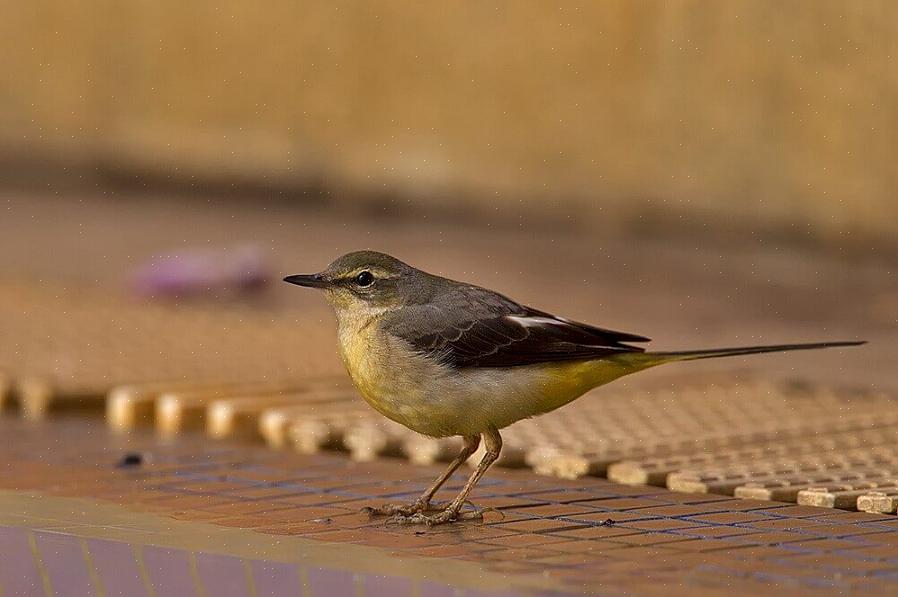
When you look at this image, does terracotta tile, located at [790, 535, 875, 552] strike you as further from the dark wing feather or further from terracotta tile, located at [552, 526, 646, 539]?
the dark wing feather

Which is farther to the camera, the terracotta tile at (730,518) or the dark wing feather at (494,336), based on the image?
the dark wing feather at (494,336)

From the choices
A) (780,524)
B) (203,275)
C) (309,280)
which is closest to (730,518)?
(780,524)

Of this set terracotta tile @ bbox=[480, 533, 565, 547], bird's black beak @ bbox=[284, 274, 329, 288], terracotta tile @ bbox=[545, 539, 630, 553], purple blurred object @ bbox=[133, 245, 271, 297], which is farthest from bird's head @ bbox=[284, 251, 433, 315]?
purple blurred object @ bbox=[133, 245, 271, 297]

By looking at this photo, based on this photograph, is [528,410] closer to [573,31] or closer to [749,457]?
[749,457]

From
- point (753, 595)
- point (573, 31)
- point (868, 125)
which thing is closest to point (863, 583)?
point (753, 595)

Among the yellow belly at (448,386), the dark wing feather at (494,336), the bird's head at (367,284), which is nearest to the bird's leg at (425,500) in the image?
the yellow belly at (448,386)

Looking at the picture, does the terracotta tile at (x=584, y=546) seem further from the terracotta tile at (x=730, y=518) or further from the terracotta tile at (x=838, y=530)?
the terracotta tile at (x=838, y=530)
